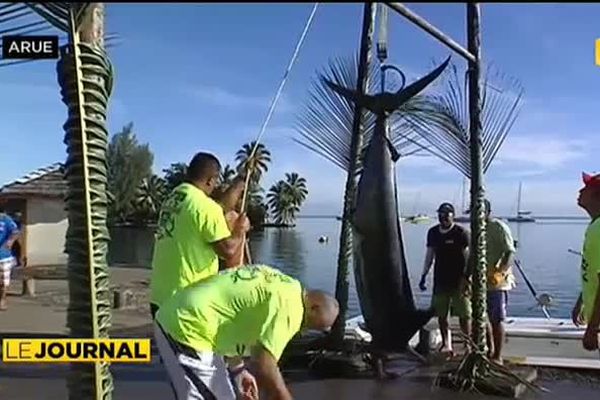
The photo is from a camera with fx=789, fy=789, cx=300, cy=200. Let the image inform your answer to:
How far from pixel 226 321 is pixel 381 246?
152 inches

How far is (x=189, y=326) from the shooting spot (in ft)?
10.3

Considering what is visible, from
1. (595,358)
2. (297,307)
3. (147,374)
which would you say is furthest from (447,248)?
(297,307)

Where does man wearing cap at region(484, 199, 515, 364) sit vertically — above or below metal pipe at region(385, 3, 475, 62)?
below

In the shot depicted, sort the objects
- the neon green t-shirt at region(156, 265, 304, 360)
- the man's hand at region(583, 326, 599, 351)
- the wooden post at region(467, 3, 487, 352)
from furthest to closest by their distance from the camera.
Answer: the wooden post at region(467, 3, 487, 352) → the man's hand at region(583, 326, 599, 351) → the neon green t-shirt at region(156, 265, 304, 360)

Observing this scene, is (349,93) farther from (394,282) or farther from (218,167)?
(218,167)

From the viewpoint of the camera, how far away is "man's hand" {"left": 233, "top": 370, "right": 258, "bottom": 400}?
3320 millimetres

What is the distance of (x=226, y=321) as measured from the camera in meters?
3.12

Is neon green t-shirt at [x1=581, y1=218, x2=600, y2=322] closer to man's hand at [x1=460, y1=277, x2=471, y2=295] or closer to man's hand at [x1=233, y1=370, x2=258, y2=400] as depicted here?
man's hand at [x1=233, y1=370, x2=258, y2=400]

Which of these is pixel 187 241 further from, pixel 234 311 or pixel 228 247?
pixel 234 311

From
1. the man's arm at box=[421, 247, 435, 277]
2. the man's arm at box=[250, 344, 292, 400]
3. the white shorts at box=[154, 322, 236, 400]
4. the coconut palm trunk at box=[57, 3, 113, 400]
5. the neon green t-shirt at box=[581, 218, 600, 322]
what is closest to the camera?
the coconut palm trunk at box=[57, 3, 113, 400]

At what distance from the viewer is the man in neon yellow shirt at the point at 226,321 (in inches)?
119

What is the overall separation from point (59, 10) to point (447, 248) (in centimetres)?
561

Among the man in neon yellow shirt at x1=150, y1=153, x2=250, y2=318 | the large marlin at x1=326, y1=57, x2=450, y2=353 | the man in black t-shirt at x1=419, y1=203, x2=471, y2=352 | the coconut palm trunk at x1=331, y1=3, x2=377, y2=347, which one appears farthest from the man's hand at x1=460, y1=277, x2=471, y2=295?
the man in neon yellow shirt at x1=150, y1=153, x2=250, y2=318

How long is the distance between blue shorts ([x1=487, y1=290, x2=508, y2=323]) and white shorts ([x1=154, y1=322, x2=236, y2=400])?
4.48 metres
